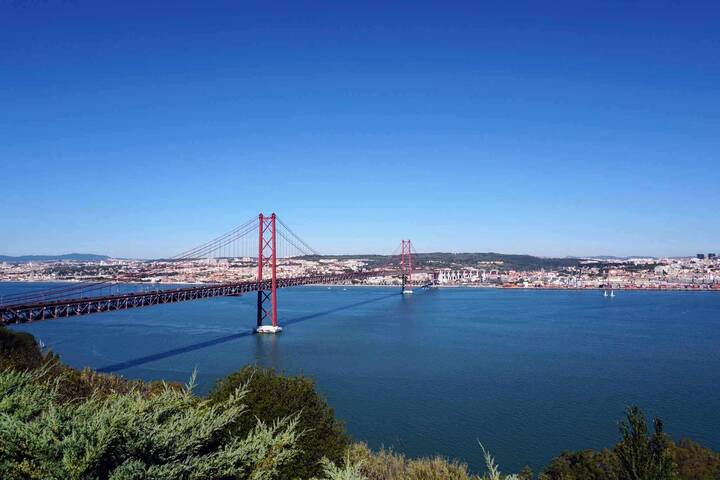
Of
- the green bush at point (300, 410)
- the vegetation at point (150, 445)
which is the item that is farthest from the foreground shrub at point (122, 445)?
the green bush at point (300, 410)

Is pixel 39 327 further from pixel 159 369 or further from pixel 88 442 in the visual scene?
pixel 88 442

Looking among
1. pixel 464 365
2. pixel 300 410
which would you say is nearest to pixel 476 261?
pixel 464 365

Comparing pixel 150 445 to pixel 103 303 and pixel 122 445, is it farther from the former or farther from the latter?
pixel 103 303

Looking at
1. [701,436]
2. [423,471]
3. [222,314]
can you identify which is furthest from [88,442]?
[222,314]

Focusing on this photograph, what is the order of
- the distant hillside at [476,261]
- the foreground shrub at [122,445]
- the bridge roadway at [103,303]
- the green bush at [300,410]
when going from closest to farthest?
1. the foreground shrub at [122,445]
2. the green bush at [300,410]
3. the bridge roadway at [103,303]
4. the distant hillside at [476,261]

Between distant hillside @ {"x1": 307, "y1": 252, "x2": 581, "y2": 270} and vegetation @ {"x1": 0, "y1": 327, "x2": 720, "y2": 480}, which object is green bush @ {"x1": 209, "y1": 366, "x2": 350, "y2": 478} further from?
distant hillside @ {"x1": 307, "y1": 252, "x2": 581, "y2": 270}

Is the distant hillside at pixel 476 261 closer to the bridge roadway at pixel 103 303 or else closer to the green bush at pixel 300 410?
the bridge roadway at pixel 103 303

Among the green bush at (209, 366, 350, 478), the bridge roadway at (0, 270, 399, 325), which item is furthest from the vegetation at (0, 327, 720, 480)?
the bridge roadway at (0, 270, 399, 325)
